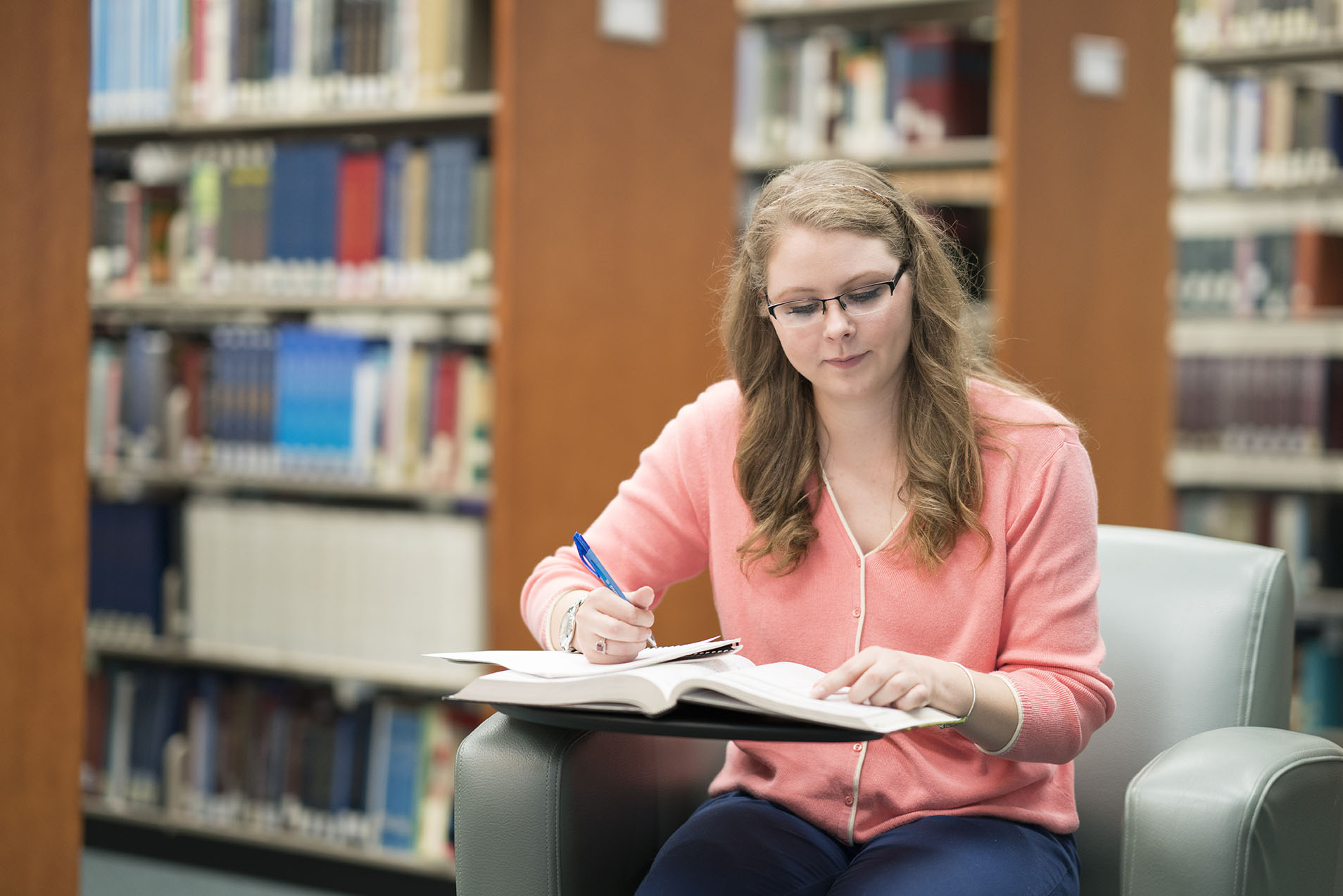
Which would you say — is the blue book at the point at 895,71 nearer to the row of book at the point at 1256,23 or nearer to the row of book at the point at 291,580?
the row of book at the point at 1256,23

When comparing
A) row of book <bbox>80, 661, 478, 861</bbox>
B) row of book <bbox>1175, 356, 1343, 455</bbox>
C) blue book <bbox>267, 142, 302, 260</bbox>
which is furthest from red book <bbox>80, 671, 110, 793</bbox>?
row of book <bbox>1175, 356, 1343, 455</bbox>

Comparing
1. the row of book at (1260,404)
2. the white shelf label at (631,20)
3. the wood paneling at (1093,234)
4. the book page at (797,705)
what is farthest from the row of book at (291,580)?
the row of book at (1260,404)

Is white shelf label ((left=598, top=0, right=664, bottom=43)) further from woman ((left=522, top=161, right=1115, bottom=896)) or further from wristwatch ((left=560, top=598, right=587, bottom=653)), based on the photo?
wristwatch ((left=560, top=598, right=587, bottom=653))

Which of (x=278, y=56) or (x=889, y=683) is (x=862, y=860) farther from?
(x=278, y=56)

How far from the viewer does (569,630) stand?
140 centimetres

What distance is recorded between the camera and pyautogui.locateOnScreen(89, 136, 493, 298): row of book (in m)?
2.67

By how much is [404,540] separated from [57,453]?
91 cm

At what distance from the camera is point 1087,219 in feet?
9.87

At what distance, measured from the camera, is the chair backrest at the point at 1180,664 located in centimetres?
148

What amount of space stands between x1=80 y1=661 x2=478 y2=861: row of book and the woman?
1408 mm

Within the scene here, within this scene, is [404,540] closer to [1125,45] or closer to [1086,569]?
[1086,569]

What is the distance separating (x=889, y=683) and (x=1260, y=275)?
289 cm

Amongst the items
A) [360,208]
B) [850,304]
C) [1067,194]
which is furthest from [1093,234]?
[850,304]

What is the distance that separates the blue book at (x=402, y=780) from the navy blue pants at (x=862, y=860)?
60.0 inches
